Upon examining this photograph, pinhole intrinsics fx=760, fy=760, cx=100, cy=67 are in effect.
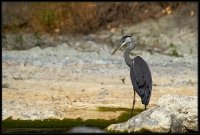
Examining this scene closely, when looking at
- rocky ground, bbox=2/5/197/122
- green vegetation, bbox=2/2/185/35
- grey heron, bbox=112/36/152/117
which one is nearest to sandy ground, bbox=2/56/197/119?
rocky ground, bbox=2/5/197/122

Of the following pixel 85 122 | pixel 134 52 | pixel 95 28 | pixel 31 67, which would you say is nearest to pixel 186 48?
pixel 134 52

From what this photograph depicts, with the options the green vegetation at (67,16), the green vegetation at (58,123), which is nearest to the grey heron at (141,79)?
the green vegetation at (58,123)

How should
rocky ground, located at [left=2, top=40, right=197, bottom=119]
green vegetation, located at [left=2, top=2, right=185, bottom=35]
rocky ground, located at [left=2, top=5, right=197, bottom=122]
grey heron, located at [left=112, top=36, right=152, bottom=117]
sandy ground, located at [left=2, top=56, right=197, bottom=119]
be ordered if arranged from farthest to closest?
green vegetation, located at [left=2, top=2, right=185, bottom=35], rocky ground, located at [left=2, top=5, right=197, bottom=122], rocky ground, located at [left=2, top=40, right=197, bottom=119], sandy ground, located at [left=2, top=56, right=197, bottom=119], grey heron, located at [left=112, top=36, right=152, bottom=117]

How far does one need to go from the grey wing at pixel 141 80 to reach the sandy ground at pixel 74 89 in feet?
3.85

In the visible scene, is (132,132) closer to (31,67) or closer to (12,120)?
(12,120)

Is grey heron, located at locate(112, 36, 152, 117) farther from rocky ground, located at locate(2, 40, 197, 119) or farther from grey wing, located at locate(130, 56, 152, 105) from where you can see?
rocky ground, located at locate(2, 40, 197, 119)

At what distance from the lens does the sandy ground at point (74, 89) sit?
1595 centimetres

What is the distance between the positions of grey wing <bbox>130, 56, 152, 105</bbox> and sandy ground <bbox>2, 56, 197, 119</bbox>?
3.85ft

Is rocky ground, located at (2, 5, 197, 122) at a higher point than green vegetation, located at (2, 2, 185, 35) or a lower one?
lower

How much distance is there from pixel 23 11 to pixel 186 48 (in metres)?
8.01

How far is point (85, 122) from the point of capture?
15.2 metres

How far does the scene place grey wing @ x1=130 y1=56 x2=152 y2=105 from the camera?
48.1 ft

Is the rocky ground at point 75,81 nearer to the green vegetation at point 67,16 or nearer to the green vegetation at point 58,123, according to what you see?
the green vegetation at point 58,123

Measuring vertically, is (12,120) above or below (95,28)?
below
